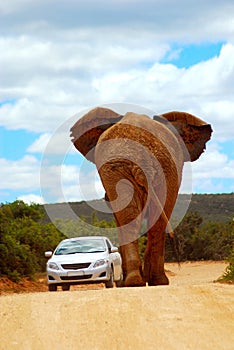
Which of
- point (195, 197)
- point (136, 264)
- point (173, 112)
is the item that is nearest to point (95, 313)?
point (136, 264)

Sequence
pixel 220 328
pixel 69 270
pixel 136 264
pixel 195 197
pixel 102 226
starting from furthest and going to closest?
pixel 195 197 → pixel 102 226 → pixel 69 270 → pixel 136 264 → pixel 220 328

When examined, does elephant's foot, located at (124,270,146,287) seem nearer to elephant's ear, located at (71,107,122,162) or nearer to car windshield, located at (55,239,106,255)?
car windshield, located at (55,239,106,255)

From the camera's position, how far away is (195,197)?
84.6 meters

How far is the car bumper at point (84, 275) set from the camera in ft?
59.4

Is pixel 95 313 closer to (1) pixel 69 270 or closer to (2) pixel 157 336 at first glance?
(2) pixel 157 336

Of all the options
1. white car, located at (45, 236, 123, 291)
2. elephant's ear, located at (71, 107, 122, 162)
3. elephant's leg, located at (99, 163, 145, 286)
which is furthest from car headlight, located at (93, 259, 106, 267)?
elephant's leg, located at (99, 163, 145, 286)

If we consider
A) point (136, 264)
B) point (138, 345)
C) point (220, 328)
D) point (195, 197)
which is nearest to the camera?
point (138, 345)

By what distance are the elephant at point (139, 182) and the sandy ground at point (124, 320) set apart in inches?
131

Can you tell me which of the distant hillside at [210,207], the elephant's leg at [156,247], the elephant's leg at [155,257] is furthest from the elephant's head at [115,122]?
the distant hillside at [210,207]

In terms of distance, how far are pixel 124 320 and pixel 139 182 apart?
5970 millimetres

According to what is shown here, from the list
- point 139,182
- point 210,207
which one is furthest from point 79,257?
point 210,207

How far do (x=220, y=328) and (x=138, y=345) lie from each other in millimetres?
1252

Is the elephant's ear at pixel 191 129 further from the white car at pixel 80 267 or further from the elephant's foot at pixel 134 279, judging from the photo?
the elephant's foot at pixel 134 279

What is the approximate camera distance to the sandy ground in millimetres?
9039
